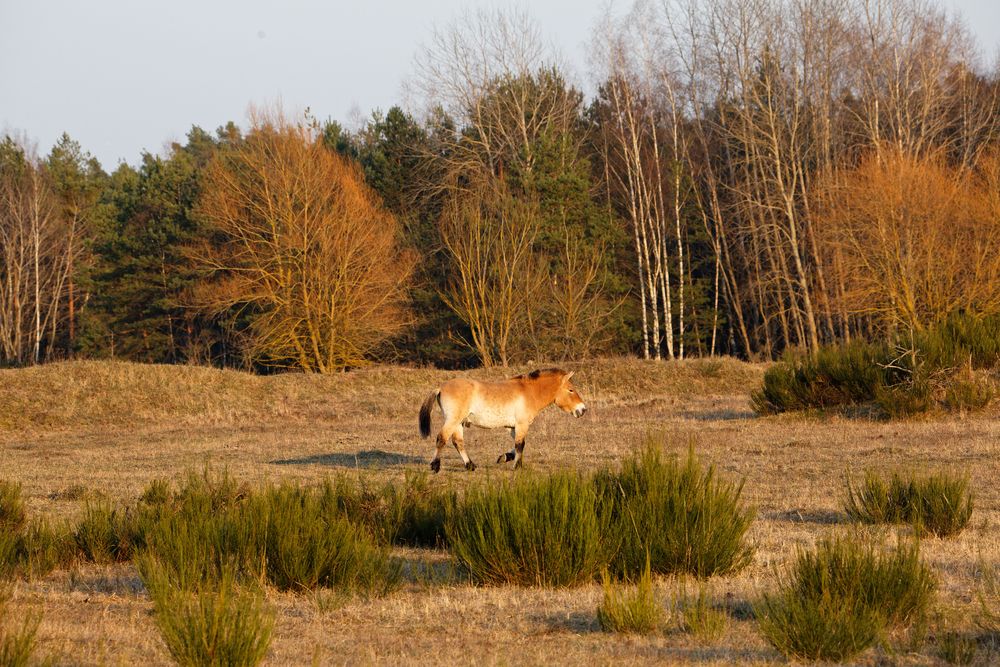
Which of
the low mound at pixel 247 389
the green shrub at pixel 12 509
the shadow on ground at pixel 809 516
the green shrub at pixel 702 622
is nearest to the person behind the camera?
the green shrub at pixel 702 622

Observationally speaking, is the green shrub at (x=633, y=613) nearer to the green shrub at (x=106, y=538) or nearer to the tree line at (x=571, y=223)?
the green shrub at (x=106, y=538)

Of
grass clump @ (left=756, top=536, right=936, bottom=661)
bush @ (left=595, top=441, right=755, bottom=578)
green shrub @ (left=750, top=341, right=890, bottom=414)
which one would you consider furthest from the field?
green shrub @ (left=750, top=341, right=890, bottom=414)

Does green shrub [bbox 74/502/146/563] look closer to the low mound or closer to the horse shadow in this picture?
the horse shadow

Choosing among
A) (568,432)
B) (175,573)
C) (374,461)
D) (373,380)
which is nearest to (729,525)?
(175,573)

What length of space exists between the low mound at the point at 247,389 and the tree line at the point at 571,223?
5895mm

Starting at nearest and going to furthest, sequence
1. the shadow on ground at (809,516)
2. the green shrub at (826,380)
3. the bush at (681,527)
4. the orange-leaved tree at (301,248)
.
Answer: the bush at (681,527)
the shadow on ground at (809,516)
the green shrub at (826,380)
the orange-leaved tree at (301,248)

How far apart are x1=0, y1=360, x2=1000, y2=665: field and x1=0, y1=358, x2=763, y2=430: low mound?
0.28 ft

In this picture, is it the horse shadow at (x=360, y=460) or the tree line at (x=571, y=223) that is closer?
the horse shadow at (x=360, y=460)

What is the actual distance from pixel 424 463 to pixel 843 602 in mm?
11627

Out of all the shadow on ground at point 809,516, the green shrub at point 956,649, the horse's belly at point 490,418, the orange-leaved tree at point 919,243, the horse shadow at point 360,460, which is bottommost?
the green shrub at point 956,649

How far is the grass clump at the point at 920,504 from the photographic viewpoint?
10.5 m

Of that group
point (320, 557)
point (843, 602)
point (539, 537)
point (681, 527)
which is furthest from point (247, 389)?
point (843, 602)

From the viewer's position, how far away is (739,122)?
166ft

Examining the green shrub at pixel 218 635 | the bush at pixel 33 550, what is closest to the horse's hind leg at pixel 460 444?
the bush at pixel 33 550
